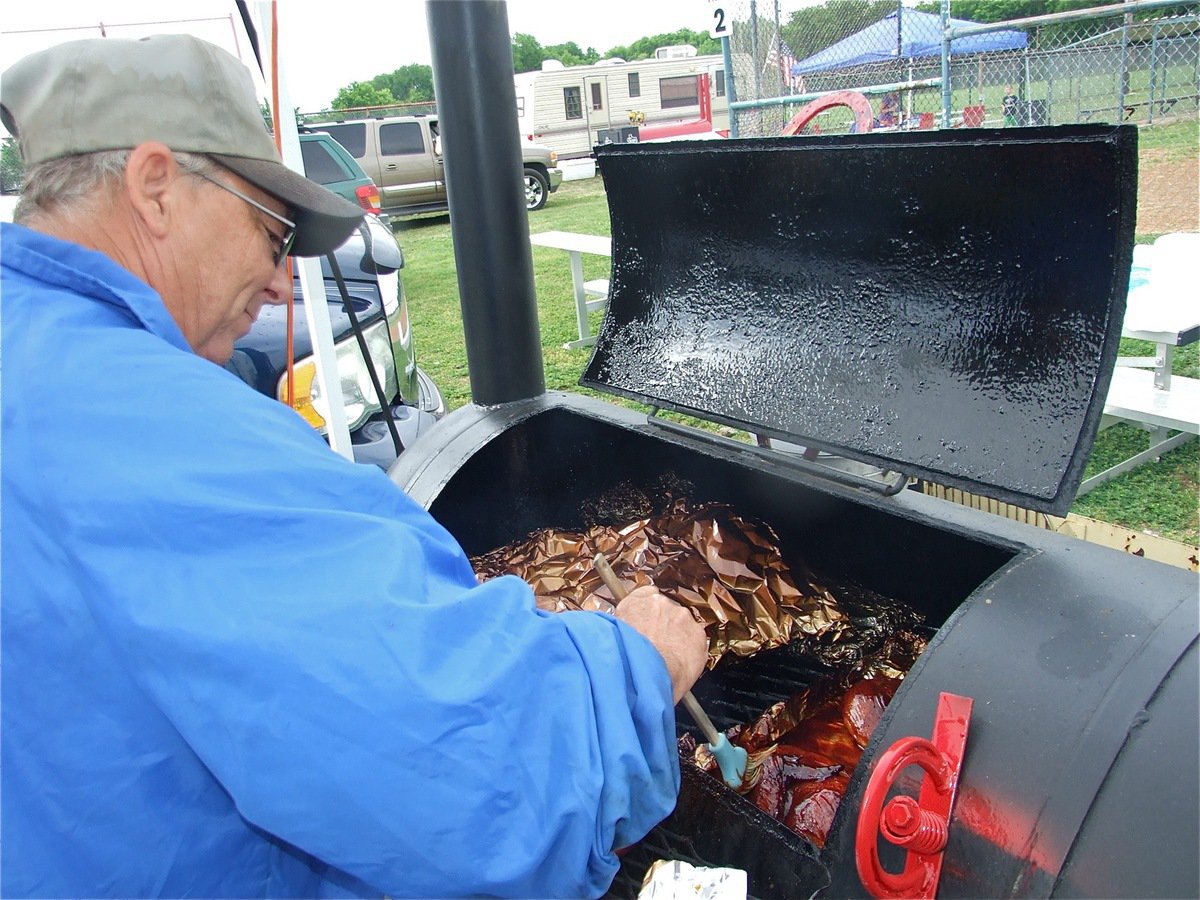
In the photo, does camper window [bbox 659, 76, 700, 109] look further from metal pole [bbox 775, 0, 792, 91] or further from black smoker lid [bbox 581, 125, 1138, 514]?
black smoker lid [bbox 581, 125, 1138, 514]

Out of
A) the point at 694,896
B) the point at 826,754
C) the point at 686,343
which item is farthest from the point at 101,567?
the point at 686,343

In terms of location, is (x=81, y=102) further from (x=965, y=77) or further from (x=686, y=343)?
(x=965, y=77)

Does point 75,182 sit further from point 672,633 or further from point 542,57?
point 542,57

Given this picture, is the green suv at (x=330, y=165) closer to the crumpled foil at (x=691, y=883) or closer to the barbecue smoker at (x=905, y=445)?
the barbecue smoker at (x=905, y=445)

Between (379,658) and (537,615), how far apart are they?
19 centimetres

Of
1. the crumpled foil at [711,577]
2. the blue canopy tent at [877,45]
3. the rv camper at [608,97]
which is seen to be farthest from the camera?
the rv camper at [608,97]

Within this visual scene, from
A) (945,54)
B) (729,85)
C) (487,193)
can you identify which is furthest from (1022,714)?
(729,85)

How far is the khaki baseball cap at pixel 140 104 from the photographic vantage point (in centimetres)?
101

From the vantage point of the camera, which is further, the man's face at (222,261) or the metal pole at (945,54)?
the metal pole at (945,54)

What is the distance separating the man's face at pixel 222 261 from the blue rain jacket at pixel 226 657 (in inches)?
6.6

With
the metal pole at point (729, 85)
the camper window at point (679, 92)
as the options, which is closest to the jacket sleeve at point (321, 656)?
the metal pole at point (729, 85)

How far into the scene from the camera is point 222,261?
43.6 inches

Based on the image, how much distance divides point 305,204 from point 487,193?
36.8 inches

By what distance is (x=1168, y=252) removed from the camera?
182 inches
